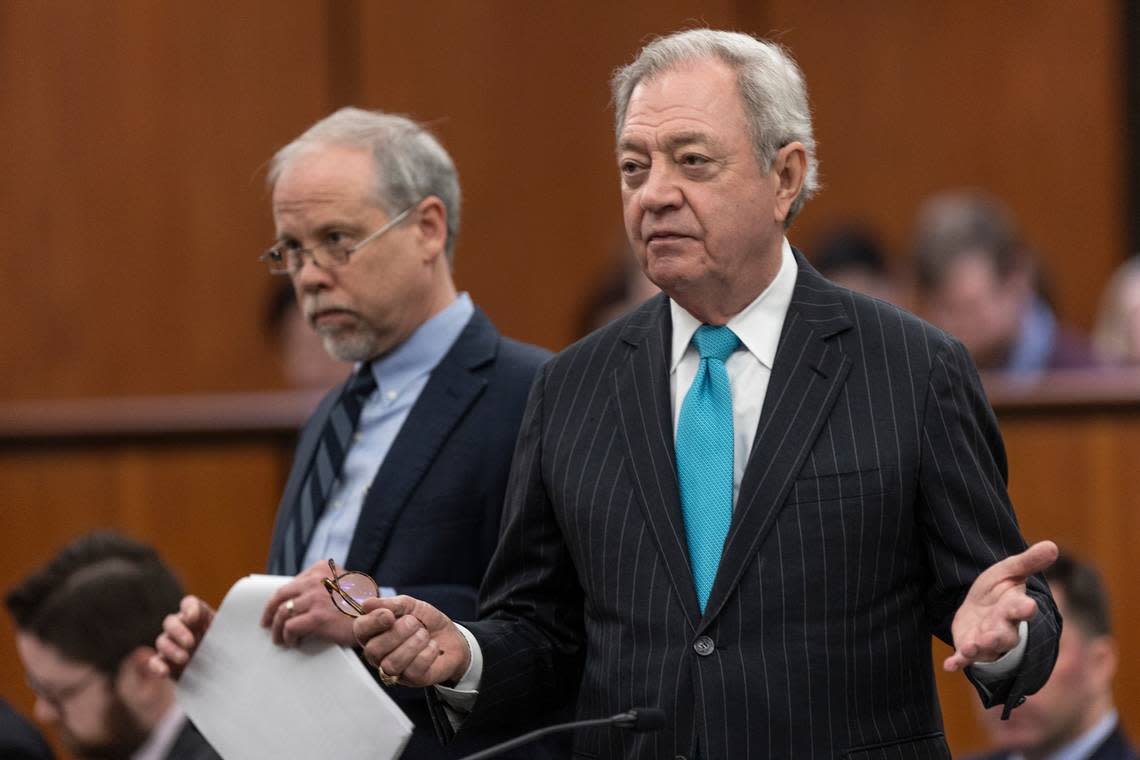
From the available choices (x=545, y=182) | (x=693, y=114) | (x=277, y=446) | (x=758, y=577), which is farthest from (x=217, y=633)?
(x=545, y=182)

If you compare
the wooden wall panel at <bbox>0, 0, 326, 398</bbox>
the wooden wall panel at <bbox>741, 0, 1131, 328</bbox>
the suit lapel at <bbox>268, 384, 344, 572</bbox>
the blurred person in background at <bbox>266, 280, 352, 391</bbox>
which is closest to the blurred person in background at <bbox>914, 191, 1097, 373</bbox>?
the wooden wall panel at <bbox>741, 0, 1131, 328</bbox>

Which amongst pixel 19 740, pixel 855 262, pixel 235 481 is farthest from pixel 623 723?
pixel 855 262

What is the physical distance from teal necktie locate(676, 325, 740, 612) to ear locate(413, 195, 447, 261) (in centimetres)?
78

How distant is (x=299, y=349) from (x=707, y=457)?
392 cm

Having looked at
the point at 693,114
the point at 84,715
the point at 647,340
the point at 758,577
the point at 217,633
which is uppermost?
the point at 693,114

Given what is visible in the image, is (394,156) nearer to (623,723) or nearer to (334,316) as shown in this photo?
(334,316)

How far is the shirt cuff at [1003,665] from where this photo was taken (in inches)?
83.6

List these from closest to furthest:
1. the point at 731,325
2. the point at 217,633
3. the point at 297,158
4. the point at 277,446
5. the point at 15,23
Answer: the point at 731,325, the point at 217,633, the point at 297,158, the point at 277,446, the point at 15,23

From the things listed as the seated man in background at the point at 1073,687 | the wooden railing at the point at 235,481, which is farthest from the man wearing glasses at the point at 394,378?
the wooden railing at the point at 235,481

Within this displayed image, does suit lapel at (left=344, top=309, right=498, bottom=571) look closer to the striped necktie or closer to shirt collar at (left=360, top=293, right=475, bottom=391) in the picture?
shirt collar at (left=360, top=293, right=475, bottom=391)

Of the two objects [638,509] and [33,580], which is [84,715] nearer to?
[33,580]

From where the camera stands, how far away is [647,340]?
247 cm

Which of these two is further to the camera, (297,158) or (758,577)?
(297,158)

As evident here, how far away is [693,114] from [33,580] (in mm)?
1929
